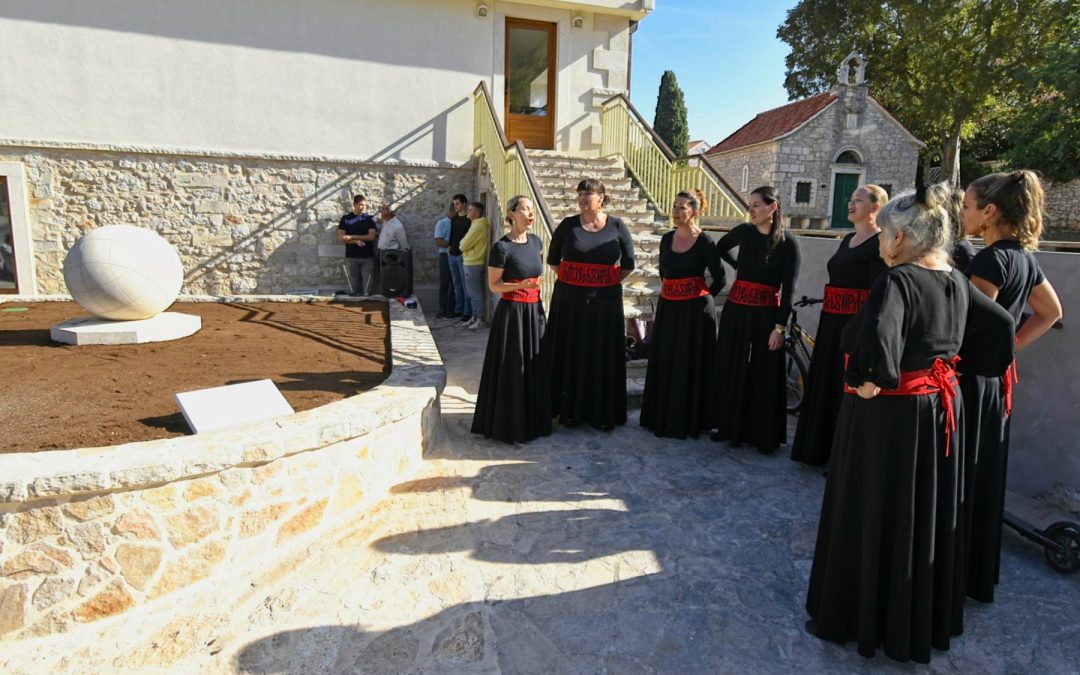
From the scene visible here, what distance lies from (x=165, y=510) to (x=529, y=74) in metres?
10.2

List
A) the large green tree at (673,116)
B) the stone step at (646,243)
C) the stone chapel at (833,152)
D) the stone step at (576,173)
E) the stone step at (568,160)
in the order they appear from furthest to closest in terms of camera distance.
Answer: the large green tree at (673,116)
the stone chapel at (833,152)
the stone step at (568,160)
the stone step at (576,173)
the stone step at (646,243)

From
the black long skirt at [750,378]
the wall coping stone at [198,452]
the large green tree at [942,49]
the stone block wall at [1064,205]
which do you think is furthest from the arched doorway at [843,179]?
the wall coping stone at [198,452]

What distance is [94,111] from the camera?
9258mm

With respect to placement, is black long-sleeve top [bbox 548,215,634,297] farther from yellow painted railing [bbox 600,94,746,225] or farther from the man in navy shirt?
the man in navy shirt

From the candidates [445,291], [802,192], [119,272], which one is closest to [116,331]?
[119,272]

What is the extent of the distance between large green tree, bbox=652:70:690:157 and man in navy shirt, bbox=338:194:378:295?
69.6 feet

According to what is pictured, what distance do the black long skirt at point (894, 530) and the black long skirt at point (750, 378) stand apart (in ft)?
6.26

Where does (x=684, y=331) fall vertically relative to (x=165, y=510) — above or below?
above

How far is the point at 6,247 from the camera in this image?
31.1 feet

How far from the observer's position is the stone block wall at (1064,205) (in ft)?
74.4

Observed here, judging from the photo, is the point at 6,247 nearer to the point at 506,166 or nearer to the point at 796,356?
the point at 506,166

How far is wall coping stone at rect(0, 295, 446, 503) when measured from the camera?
248 centimetres

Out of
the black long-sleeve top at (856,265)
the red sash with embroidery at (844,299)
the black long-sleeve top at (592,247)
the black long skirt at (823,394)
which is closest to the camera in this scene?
the black long-sleeve top at (856,265)

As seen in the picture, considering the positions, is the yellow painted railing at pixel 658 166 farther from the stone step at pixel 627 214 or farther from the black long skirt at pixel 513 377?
the black long skirt at pixel 513 377
